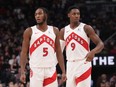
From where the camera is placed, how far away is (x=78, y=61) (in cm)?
942

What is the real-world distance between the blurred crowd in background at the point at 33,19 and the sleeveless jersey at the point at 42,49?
8.00m

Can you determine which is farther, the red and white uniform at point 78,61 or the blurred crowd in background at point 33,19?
the blurred crowd in background at point 33,19

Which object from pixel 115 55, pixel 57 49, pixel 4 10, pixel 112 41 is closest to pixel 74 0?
pixel 4 10

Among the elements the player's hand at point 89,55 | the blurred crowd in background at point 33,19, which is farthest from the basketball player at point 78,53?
the blurred crowd in background at point 33,19

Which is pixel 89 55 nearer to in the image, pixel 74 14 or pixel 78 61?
pixel 78 61

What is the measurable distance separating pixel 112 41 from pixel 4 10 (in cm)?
867

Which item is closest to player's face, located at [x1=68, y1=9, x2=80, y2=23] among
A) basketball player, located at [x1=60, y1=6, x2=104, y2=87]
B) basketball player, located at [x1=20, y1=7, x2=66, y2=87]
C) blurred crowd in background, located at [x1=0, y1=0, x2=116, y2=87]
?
basketball player, located at [x1=60, y1=6, x2=104, y2=87]

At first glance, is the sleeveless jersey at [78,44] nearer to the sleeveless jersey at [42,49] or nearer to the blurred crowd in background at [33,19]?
the sleeveless jersey at [42,49]

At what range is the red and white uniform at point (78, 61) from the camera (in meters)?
9.39

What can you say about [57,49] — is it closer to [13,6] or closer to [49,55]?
[49,55]

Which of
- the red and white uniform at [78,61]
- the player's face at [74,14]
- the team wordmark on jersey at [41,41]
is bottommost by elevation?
the red and white uniform at [78,61]

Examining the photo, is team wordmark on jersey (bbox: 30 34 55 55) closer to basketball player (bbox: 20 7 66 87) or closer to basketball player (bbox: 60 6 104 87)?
basketball player (bbox: 20 7 66 87)

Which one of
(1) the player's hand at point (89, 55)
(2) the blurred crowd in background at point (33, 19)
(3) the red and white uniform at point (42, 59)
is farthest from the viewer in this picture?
(2) the blurred crowd in background at point (33, 19)

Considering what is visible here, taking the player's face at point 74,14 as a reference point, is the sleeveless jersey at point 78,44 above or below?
below
